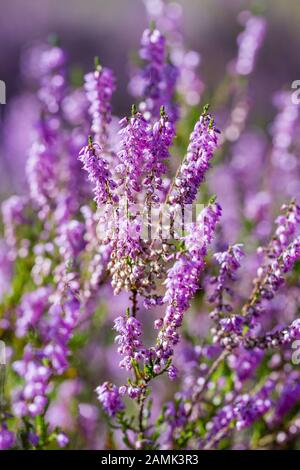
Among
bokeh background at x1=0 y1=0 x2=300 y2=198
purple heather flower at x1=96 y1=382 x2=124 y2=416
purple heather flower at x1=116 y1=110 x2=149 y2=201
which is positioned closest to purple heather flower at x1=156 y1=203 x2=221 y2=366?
purple heather flower at x1=116 y1=110 x2=149 y2=201

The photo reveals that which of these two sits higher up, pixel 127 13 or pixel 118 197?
pixel 127 13

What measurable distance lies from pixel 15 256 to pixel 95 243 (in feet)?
2.40

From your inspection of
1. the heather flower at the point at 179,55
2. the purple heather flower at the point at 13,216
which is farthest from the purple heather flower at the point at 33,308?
the heather flower at the point at 179,55

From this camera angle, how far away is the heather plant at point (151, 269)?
2.18m

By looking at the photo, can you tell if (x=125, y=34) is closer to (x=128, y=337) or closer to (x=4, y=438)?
(x=4, y=438)

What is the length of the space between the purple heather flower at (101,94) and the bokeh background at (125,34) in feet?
17.6

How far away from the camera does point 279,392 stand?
3.13m

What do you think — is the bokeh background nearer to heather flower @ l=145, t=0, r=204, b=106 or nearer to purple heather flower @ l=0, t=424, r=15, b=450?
heather flower @ l=145, t=0, r=204, b=106

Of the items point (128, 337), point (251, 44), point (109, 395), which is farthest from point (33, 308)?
point (251, 44)

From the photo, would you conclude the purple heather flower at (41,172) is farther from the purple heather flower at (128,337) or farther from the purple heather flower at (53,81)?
the purple heather flower at (128,337)

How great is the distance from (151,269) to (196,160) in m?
0.40

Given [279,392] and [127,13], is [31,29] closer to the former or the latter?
[127,13]
